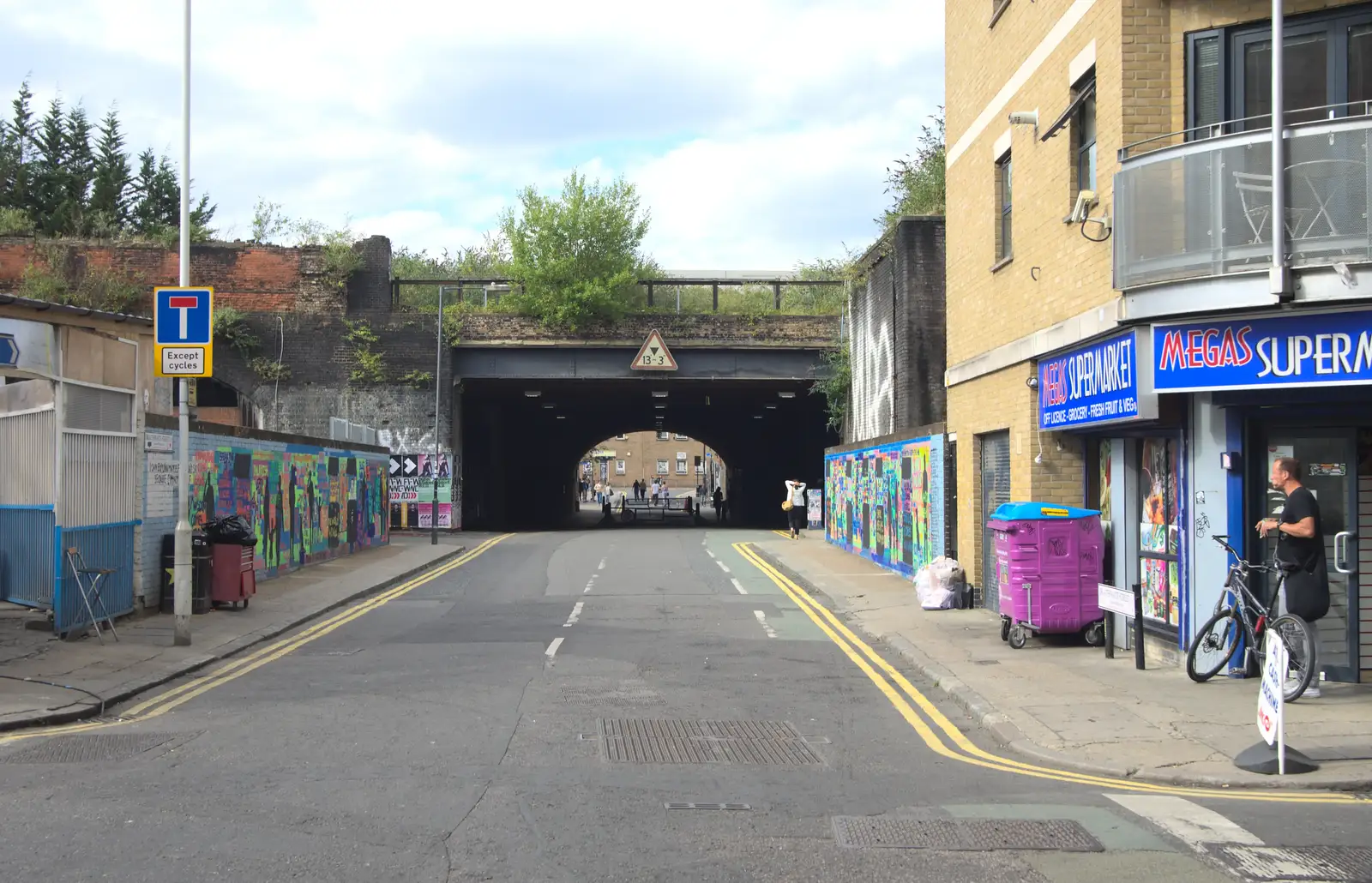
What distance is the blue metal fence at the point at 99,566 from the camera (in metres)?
13.2

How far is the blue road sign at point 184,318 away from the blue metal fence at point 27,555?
2521mm

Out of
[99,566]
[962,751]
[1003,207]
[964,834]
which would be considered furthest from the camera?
[1003,207]

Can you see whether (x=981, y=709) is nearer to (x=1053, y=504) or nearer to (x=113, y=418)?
(x=1053, y=504)

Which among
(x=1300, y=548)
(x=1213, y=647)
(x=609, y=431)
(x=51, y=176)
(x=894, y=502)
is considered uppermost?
(x=51, y=176)

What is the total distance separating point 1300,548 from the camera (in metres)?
9.61

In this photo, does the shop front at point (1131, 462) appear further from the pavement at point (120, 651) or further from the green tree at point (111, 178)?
the green tree at point (111, 178)

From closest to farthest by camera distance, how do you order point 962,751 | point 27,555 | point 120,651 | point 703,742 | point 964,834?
1. point 964,834
2. point 962,751
3. point 703,742
4. point 120,651
5. point 27,555

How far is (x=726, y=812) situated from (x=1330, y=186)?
7.36 meters

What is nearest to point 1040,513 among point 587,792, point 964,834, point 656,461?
point 964,834

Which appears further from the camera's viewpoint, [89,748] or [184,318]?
[184,318]

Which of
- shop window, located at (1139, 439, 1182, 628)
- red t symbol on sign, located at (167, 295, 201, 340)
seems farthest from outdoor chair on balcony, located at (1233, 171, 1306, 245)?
red t symbol on sign, located at (167, 295, 201, 340)

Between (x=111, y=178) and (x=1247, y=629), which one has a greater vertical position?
(x=111, y=178)

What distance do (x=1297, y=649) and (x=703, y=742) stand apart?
4927 millimetres

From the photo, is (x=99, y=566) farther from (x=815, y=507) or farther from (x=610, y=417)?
(x=610, y=417)
